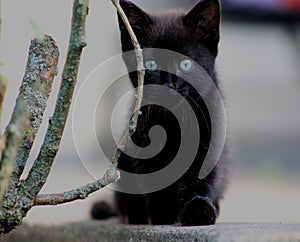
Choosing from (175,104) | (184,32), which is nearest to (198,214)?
(175,104)

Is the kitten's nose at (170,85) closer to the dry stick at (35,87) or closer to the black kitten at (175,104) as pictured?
the black kitten at (175,104)

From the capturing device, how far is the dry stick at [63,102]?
154 cm

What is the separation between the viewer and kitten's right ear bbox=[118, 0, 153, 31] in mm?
2388

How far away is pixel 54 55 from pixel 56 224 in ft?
3.02

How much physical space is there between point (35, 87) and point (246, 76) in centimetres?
544

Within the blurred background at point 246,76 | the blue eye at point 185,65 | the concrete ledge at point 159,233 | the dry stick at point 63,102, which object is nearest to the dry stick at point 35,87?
the dry stick at point 63,102

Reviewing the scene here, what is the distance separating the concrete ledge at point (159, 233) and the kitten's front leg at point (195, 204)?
67mm

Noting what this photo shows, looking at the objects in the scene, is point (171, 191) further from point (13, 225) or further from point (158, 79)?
point (13, 225)

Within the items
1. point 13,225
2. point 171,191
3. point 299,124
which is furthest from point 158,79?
point 299,124

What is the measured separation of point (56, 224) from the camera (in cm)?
247

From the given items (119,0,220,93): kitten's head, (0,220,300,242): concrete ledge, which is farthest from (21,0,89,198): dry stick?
(119,0,220,93): kitten's head

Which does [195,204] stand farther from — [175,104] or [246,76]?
[246,76]

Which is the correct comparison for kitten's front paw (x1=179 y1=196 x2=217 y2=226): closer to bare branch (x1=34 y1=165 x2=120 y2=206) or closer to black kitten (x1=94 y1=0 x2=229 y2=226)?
black kitten (x1=94 y1=0 x2=229 y2=226)

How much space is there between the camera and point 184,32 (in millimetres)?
2393
